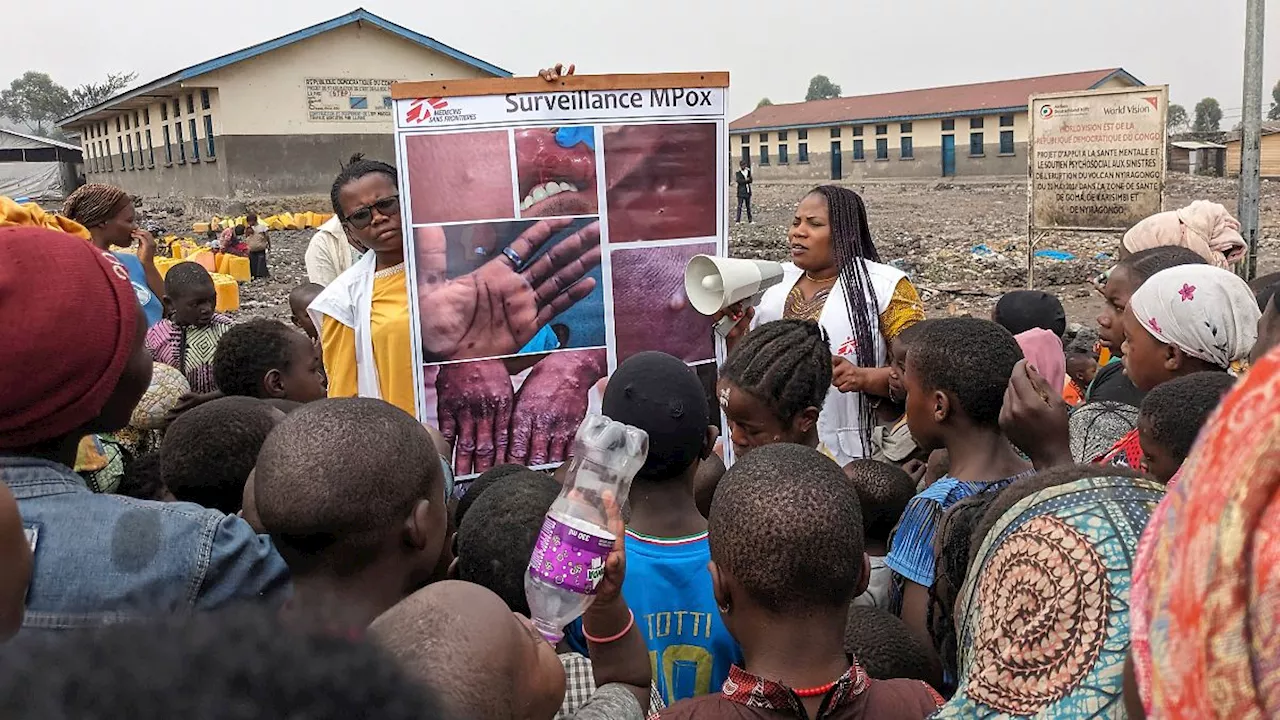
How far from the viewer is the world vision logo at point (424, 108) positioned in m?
3.41

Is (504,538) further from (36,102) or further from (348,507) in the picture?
(36,102)

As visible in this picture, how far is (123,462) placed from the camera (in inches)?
124

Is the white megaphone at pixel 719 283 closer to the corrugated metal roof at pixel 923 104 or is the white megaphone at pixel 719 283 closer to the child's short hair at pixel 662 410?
the child's short hair at pixel 662 410

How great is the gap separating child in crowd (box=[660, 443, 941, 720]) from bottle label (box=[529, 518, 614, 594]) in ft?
0.77

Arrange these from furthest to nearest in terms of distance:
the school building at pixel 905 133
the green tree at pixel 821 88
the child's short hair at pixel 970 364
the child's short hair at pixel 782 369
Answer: the green tree at pixel 821 88 → the school building at pixel 905 133 → the child's short hair at pixel 782 369 → the child's short hair at pixel 970 364

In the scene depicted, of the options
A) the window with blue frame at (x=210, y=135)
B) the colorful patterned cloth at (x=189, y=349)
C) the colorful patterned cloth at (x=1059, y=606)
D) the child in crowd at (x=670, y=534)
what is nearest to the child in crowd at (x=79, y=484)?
the child in crowd at (x=670, y=534)

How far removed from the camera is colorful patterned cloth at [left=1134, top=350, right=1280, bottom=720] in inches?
31.1

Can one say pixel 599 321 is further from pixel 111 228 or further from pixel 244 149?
pixel 244 149

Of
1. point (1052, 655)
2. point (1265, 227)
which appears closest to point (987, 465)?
point (1052, 655)

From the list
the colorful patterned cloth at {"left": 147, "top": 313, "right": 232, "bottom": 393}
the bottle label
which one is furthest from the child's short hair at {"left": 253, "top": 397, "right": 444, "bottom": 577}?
the colorful patterned cloth at {"left": 147, "top": 313, "right": 232, "bottom": 393}

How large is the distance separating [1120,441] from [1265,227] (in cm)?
1942

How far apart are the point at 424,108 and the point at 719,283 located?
1.23 meters

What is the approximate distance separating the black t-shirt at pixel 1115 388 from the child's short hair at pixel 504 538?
2.16 meters

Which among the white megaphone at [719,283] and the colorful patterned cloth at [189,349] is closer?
the white megaphone at [719,283]
